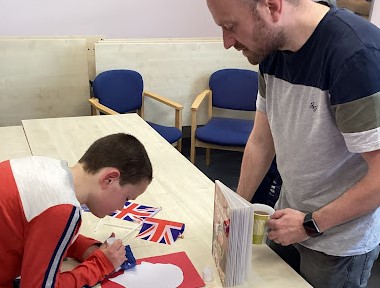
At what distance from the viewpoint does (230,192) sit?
111 cm

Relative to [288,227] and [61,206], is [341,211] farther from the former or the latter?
[61,206]

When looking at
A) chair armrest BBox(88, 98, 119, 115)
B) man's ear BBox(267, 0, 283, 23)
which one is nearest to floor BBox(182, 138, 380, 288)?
chair armrest BBox(88, 98, 119, 115)

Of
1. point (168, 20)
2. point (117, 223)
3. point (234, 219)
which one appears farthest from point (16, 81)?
point (234, 219)

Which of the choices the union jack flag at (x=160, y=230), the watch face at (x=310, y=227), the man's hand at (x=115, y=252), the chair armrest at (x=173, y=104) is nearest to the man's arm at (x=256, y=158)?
the union jack flag at (x=160, y=230)

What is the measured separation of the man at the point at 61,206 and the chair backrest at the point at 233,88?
2574mm

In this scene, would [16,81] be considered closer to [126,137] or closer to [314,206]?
[126,137]

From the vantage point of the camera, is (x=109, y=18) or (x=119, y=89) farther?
(x=109, y=18)

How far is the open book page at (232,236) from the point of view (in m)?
1.06

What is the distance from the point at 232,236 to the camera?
1072mm

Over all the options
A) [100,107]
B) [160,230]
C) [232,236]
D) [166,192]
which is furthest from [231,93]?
[232,236]

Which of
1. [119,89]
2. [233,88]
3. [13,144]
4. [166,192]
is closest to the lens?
[166,192]

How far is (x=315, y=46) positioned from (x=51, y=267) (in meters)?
0.83

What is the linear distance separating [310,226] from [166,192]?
0.68m

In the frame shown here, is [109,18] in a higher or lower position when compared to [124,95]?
higher
